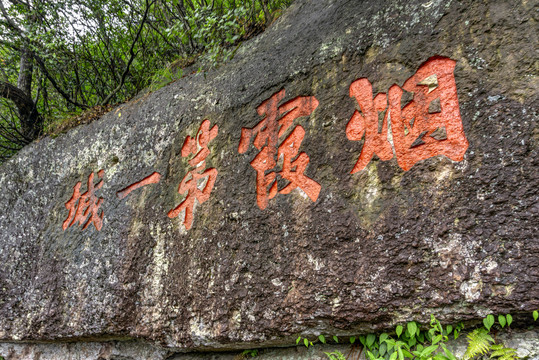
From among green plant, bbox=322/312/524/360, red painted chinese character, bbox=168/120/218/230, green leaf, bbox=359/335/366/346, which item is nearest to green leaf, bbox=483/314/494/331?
green plant, bbox=322/312/524/360

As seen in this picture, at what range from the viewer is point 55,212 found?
359 cm

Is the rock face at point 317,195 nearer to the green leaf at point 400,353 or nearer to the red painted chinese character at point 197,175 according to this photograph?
the red painted chinese character at point 197,175

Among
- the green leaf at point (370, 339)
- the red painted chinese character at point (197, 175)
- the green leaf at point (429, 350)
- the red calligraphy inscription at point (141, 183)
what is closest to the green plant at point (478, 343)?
the green leaf at point (429, 350)

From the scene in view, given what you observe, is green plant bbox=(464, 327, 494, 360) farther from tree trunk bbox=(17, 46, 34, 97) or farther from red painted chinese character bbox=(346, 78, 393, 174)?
tree trunk bbox=(17, 46, 34, 97)

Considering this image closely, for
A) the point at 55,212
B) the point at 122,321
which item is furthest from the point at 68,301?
the point at 55,212

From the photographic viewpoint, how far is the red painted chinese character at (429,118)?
5.95ft

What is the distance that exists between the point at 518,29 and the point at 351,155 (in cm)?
99

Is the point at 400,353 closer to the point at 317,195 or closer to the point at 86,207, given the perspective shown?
the point at 317,195

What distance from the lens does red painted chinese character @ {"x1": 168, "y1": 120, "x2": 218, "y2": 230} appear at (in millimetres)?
2646

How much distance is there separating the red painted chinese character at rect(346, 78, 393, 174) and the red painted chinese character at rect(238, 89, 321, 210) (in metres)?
0.28

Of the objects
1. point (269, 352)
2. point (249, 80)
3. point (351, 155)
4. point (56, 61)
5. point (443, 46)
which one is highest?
point (56, 61)

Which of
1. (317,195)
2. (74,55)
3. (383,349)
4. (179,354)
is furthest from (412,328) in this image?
(74,55)

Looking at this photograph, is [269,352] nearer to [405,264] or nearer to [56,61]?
[405,264]

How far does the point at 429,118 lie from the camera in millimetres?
1910
